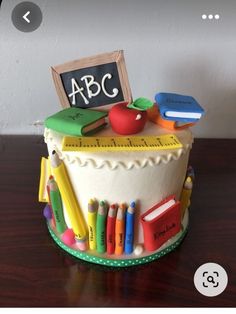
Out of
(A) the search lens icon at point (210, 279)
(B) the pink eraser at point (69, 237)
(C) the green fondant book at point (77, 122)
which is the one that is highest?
(C) the green fondant book at point (77, 122)

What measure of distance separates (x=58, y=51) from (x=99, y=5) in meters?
0.15

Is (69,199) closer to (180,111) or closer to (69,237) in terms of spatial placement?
(69,237)

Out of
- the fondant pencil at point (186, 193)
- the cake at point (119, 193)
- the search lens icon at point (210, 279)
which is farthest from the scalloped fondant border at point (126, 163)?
the search lens icon at point (210, 279)

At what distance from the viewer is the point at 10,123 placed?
999 millimetres

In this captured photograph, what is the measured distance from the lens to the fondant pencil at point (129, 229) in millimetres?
587

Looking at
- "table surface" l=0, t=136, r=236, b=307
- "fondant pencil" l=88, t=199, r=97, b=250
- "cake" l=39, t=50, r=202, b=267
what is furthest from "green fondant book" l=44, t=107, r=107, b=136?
"table surface" l=0, t=136, r=236, b=307

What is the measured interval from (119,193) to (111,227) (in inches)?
2.3

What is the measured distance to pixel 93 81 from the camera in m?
0.63

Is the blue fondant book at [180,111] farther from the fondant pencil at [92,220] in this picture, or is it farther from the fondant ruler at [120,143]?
the fondant pencil at [92,220]

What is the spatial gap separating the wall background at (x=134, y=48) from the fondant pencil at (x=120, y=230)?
45cm

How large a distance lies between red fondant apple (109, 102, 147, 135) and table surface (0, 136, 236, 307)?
0.23 metres

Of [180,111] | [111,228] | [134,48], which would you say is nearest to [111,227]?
[111,228]

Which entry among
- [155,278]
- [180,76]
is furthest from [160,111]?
[180,76]
